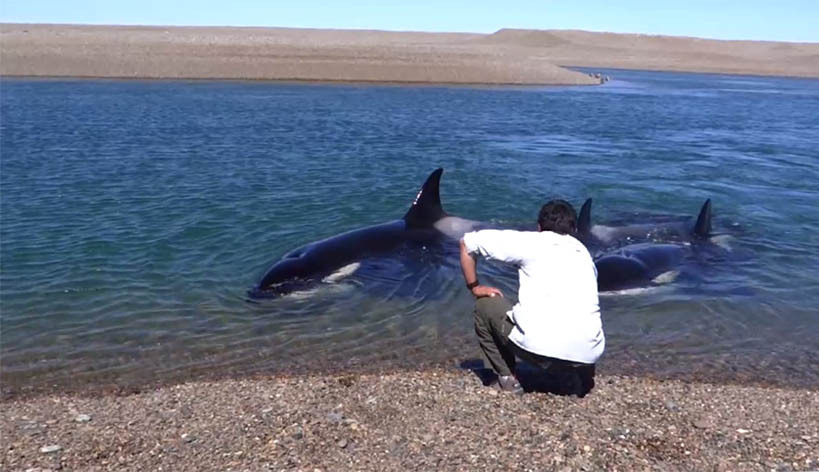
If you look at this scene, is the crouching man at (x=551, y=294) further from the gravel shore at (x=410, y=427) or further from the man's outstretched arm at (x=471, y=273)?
the gravel shore at (x=410, y=427)

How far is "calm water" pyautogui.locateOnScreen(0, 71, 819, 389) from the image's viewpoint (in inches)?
388

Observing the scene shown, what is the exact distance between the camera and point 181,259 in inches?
532

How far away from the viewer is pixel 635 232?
50.7ft

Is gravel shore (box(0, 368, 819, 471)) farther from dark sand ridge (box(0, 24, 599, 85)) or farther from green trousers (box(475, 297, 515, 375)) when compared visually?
dark sand ridge (box(0, 24, 599, 85))

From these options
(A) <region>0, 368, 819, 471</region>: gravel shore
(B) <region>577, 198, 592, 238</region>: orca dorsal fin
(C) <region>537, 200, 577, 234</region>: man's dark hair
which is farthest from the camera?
(B) <region>577, 198, 592, 238</region>: orca dorsal fin

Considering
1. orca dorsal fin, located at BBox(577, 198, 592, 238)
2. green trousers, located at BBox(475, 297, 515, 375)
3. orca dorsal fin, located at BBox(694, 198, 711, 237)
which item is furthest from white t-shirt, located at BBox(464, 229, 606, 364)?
orca dorsal fin, located at BBox(694, 198, 711, 237)

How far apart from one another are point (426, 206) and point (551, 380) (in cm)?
648

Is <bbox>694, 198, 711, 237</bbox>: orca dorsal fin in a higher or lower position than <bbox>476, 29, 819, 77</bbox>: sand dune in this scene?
higher

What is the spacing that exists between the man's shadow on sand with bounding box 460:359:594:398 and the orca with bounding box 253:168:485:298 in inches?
167

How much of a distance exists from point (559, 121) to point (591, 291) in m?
28.7

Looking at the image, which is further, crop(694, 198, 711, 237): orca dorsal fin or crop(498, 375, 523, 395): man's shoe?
crop(694, 198, 711, 237): orca dorsal fin

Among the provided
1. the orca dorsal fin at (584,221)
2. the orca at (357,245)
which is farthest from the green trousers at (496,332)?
the orca dorsal fin at (584,221)

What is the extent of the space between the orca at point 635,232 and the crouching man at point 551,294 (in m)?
7.06

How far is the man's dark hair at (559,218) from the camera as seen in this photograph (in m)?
7.40
